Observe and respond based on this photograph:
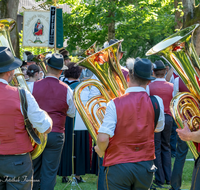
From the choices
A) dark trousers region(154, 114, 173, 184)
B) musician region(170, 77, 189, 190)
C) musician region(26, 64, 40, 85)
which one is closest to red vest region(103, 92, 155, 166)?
musician region(170, 77, 189, 190)

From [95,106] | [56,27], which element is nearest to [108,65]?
[95,106]

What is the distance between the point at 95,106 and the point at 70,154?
2.21 m

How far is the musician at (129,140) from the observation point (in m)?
2.64

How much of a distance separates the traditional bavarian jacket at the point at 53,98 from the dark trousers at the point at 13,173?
121 cm

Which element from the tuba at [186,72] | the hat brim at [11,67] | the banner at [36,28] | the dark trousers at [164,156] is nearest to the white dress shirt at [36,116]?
the hat brim at [11,67]

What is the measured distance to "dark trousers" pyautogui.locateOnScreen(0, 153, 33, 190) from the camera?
2.74 metres

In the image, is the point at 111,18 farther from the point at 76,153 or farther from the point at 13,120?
the point at 13,120

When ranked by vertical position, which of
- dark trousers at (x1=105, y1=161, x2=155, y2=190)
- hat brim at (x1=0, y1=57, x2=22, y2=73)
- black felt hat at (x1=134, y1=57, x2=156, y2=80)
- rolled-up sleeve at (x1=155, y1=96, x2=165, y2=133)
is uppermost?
black felt hat at (x1=134, y1=57, x2=156, y2=80)

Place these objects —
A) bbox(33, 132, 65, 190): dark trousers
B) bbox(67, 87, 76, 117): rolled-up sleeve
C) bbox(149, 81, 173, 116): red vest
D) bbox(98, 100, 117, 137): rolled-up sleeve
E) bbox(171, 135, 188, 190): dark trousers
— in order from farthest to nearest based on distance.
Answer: bbox(149, 81, 173, 116): red vest < bbox(171, 135, 188, 190): dark trousers < bbox(67, 87, 76, 117): rolled-up sleeve < bbox(33, 132, 65, 190): dark trousers < bbox(98, 100, 117, 137): rolled-up sleeve

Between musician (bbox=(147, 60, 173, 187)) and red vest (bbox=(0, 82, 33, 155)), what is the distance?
9.51 feet

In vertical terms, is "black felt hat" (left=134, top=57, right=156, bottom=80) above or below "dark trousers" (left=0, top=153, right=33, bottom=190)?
above

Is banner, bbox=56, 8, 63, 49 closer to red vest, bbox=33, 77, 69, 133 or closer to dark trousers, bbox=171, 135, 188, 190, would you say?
red vest, bbox=33, 77, 69, 133

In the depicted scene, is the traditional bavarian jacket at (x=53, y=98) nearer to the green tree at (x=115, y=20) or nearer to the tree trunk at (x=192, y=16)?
the tree trunk at (x=192, y=16)

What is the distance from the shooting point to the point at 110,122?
2613mm
